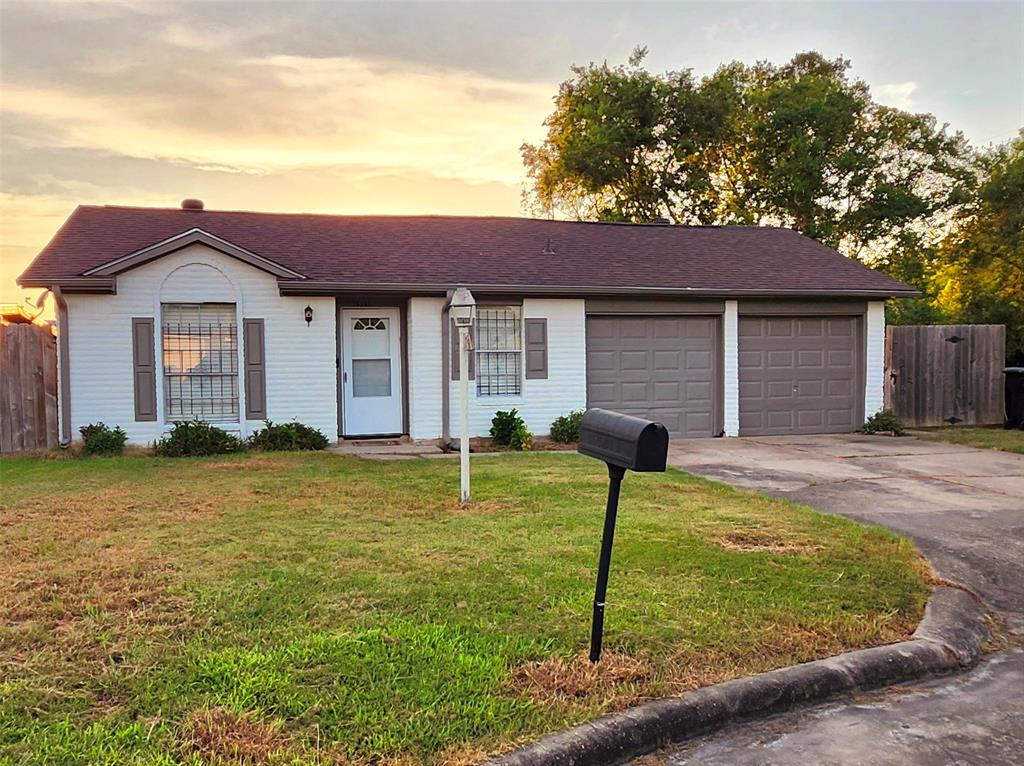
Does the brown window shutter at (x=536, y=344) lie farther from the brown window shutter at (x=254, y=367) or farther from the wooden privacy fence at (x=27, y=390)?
the wooden privacy fence at (x=27, y=390)

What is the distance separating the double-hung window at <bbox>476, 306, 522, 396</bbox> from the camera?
12.7 m

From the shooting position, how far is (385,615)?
3988 millimetres

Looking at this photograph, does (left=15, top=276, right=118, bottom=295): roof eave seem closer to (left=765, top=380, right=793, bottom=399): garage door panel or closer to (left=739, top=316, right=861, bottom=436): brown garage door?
(left=739, top=316, right=861, bottom=436): brown garage door

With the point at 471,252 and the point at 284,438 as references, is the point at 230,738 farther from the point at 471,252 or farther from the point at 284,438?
the point at 471,252

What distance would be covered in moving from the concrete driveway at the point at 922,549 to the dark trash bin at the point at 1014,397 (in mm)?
3845

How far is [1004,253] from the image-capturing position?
20375 millimetres

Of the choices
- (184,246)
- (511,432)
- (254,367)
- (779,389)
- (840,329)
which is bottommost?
(511,432)

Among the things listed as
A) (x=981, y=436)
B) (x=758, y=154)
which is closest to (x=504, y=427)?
(x=981, y=436)

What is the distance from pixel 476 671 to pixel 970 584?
3.44 m

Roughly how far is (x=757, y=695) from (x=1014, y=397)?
1493cm

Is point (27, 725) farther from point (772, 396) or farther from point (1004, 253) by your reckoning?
point (1004, 253)

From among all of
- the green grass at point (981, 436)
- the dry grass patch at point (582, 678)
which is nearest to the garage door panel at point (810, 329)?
the green grass at point (981, 436)

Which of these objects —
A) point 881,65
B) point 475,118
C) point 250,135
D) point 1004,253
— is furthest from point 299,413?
point 881,65

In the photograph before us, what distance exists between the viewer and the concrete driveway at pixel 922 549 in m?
2.95
